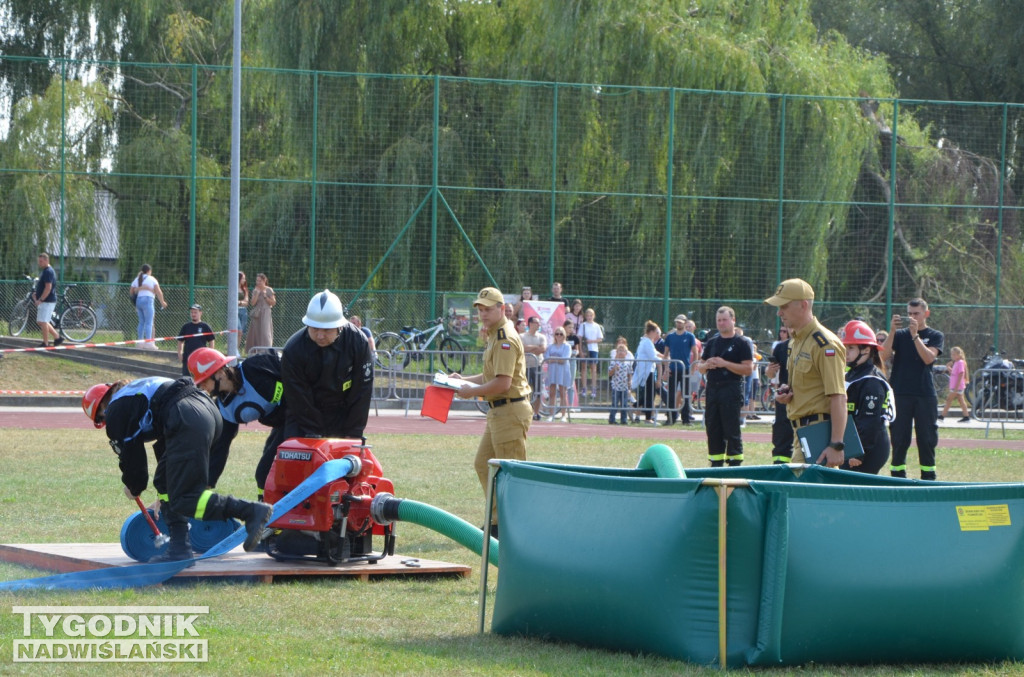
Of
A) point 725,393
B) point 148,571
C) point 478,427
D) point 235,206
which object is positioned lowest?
point 478,427

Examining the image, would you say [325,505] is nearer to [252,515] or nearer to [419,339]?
[252,515]

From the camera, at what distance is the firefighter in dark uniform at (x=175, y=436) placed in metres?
7.46

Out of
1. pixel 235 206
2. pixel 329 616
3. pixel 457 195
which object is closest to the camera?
pixel 329 616

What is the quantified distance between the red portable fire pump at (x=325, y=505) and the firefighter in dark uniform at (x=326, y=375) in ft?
0.73

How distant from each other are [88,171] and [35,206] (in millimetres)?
1513

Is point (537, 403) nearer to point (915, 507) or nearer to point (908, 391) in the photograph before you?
point (908, 391)

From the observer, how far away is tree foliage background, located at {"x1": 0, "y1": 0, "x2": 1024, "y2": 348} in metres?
27.3

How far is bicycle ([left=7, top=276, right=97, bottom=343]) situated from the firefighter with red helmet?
19.1 metres

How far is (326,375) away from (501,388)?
1.39 meters

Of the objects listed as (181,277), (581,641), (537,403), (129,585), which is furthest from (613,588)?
(181,277)

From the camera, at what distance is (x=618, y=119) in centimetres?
2831

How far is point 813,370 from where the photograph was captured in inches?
321

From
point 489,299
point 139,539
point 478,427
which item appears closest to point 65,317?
point 478,427

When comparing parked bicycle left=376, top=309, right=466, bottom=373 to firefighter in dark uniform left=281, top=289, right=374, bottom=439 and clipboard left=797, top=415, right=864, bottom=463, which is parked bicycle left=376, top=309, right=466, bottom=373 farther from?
clipboard left=797, top=415, right=864, bottom=463
